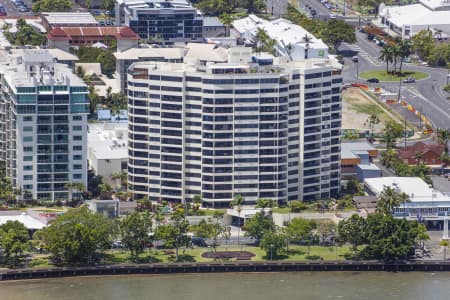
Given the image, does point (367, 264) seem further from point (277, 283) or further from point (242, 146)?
point (242, 146)

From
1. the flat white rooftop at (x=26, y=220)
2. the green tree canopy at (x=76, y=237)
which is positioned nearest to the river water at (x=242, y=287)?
the green tree canopy at (x=76, y=237)

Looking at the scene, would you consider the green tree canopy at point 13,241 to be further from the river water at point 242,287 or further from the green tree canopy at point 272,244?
the green tree canopy at point 272,244

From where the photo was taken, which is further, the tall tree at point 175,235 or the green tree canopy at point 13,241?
the tall tree at point 175,235

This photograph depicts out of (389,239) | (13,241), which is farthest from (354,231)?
(13,241)

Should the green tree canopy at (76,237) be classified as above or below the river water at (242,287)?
above

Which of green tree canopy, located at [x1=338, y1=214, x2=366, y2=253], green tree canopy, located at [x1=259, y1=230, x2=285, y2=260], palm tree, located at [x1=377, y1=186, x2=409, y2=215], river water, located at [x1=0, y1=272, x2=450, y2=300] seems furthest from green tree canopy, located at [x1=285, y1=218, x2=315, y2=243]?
palm tree, located at [x1=377, y1=186, x2=409, y2=215]

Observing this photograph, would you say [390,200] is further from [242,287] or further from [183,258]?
[183,258]
